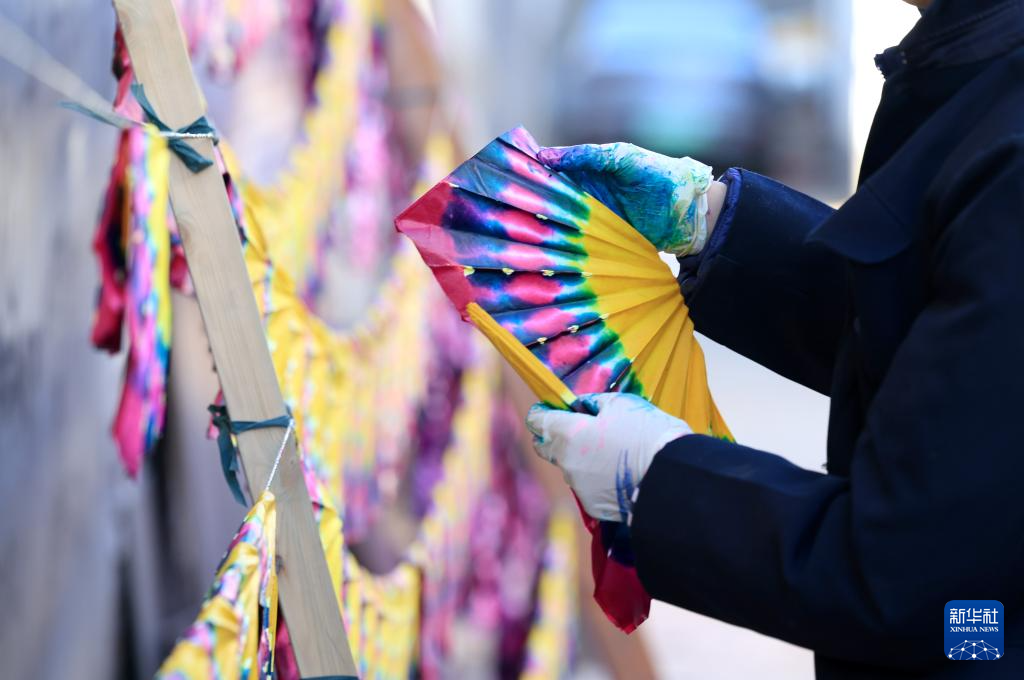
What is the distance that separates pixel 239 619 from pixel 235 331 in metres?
0.23

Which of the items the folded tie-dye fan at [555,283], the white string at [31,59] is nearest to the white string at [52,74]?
the white string at [31,59]

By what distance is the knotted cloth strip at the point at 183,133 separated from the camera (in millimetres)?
830

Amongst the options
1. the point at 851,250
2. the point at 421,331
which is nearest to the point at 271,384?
the point at 851,250

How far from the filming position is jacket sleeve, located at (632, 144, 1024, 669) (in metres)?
0.65

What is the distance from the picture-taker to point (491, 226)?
0.96 meters

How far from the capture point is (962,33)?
74 centimetres

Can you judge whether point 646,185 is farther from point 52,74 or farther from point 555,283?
point 52,74

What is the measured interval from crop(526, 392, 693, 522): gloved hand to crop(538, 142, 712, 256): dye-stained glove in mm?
252

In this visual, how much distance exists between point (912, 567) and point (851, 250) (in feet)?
0.69

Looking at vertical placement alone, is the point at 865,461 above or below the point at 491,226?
below

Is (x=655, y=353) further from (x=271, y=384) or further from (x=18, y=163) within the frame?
(x=18, y=163)

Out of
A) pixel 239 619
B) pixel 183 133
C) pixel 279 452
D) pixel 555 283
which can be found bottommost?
pixel 239 619

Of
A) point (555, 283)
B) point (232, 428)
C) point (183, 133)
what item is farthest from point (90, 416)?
point (555, 283)

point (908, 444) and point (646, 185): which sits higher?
point (646, 185)
